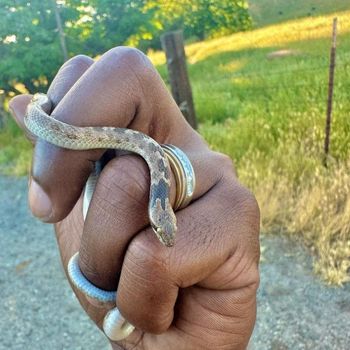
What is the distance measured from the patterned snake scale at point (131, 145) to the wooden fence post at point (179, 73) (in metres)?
3.09

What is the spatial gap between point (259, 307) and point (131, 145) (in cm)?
217

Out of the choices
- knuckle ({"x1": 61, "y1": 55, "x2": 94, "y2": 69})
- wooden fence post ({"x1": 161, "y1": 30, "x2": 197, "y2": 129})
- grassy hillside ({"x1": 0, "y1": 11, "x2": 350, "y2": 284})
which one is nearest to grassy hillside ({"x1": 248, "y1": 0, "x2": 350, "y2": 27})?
grassy hillside ({"x1": 0, "y1": 11, "x2": 350, "y2": 284})

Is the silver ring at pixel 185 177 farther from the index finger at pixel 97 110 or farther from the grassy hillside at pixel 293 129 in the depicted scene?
the grassy hillside at pixel 293 129

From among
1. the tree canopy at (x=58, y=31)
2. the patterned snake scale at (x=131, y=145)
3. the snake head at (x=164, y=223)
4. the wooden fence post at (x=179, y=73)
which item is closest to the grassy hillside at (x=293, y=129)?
the wooden fence post at (x=179, y=73)

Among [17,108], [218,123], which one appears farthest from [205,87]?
[17,108]

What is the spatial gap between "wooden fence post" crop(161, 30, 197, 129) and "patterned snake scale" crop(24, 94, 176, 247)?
3.09m

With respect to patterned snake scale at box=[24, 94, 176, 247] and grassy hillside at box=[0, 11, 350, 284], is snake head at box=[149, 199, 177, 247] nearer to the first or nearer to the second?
patterned snake scale at box=[24, 94, 176, 247]

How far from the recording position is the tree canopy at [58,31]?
609cm

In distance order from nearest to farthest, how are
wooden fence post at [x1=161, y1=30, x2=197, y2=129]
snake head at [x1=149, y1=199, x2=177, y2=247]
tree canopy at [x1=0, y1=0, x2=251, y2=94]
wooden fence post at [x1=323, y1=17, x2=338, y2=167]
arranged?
snake head at [x1=149, y1=199, x2=177, y2=247] < wooden fence post at [x1=323, y1=17, x2=338, y2=167] < wooden fence post at [x1=161, y1=30, x2=197, y2=129] < tree canopy at [x1=0, y1=0, x2=251, y2=94]

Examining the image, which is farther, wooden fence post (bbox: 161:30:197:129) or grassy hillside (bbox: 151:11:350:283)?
wooden fence post (bbox: 161:30:197:129)

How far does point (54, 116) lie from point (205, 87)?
447cm

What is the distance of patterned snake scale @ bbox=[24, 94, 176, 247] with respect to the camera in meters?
0.88

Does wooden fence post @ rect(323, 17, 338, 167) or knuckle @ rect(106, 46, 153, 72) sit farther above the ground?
knuckle @ rect(106, 46, 153, 72)

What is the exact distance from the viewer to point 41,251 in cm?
434
